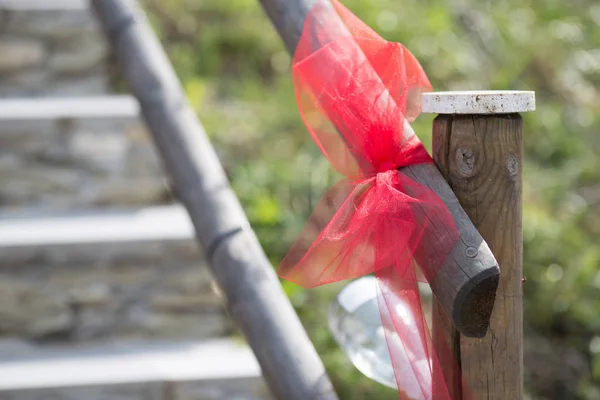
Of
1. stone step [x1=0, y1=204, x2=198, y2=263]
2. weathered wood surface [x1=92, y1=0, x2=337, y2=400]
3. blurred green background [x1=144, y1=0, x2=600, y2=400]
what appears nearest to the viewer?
weathered wood surface [x1=92, y1=0, x2=337, y2=400]

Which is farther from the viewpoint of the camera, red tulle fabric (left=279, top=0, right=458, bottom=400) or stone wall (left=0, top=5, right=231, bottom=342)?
stone wall (left=0, top=5, right=231, bottom=342)

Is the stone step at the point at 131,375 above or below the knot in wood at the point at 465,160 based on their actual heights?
below

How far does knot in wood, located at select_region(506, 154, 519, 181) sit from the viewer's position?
0.93m

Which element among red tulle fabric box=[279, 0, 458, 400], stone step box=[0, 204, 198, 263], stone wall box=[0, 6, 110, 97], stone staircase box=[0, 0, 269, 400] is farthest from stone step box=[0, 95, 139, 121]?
red tulle fabric box=[279, 0, 458, 400]

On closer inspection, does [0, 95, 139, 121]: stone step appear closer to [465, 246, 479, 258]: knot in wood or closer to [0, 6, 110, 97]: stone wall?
[0, 6, 110, 97]: stone wall

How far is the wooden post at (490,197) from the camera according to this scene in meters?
0.92

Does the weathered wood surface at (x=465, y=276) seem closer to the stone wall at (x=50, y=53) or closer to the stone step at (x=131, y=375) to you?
the stone step at (x=131, y=375)

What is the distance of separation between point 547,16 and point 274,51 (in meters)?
1.30

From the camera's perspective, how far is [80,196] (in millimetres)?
2191

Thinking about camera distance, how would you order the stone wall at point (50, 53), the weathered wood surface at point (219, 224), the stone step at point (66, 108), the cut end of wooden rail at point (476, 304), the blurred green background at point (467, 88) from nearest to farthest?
the cut end of wooden rail at point (476, 304) → the weathered wood surface at point (219, 224) → the stone step at point (66, 108) → the blurred green background at point (467, 88) → the stone wall at point (50, 53)

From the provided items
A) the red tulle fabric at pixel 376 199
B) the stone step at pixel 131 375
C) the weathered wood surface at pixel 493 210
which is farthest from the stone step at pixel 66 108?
the weathered wood surface at pixel 493 210

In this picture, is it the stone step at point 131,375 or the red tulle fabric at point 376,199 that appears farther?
the stone step at point 131,375

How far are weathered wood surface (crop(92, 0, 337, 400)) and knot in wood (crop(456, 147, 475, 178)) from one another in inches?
17.5

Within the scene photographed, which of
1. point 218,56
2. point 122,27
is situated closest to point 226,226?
point 122,27
